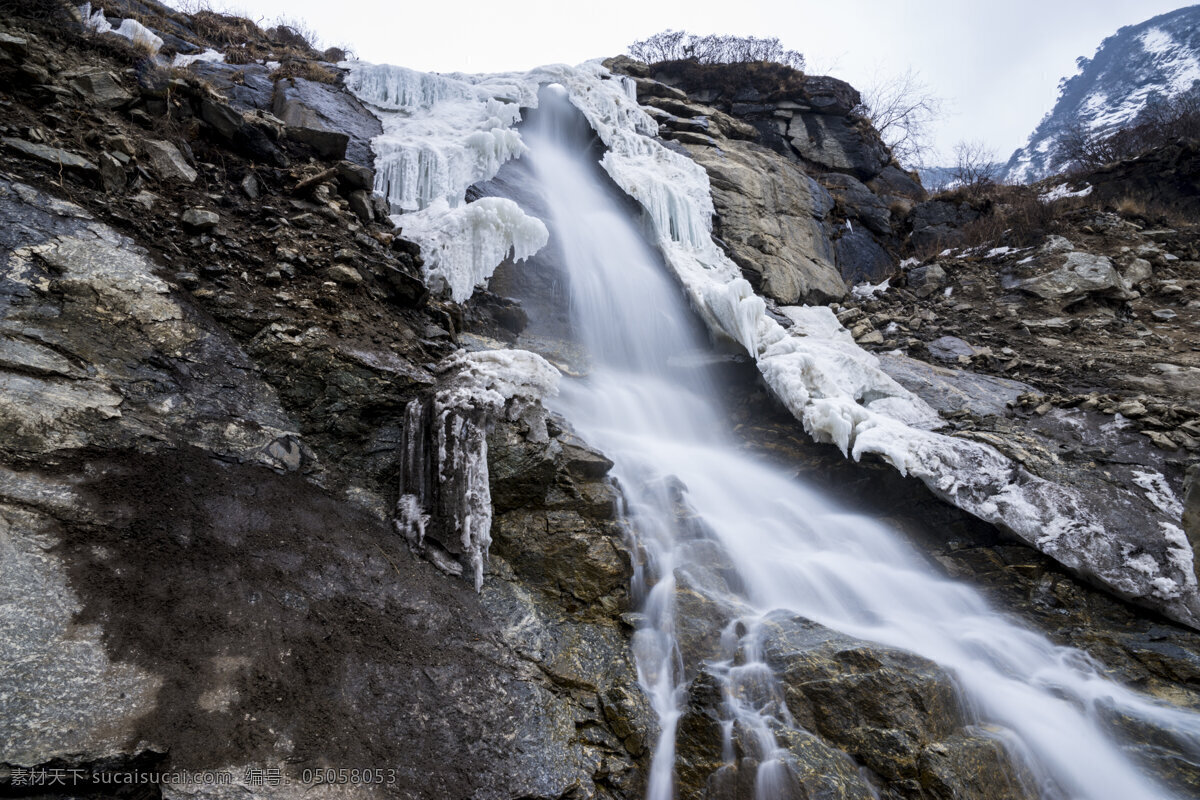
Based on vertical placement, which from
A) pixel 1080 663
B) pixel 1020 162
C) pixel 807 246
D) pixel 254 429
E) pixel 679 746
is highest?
pixel 1020 162

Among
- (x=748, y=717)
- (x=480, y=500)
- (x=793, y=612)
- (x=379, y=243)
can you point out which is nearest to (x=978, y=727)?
(x=793, y=612)

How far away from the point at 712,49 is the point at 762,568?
17.4m

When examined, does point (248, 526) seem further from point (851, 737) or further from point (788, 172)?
point (788, 172)

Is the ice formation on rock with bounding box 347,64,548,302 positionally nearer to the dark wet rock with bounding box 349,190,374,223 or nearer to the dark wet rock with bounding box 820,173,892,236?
the dark wet rock with bounding box 349,190,374,223

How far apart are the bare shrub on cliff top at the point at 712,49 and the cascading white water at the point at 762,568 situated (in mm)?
11174

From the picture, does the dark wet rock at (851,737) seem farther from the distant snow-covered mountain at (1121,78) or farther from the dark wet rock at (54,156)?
the distant snow-covered mountain at (1121,78)

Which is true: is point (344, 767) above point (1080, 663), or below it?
below

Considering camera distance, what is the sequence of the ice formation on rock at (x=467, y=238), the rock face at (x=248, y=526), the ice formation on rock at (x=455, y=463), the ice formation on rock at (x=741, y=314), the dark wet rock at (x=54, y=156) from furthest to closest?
1. the ice formation on rock at (x=467, y=238)
2. the ice formation on rock at (x=741, y=314)
3. the dark wet rock at (x=54, y=156)
4. the ice formation on rock at (x=455, y=463)
5. the rock face at (x=248, y=526)

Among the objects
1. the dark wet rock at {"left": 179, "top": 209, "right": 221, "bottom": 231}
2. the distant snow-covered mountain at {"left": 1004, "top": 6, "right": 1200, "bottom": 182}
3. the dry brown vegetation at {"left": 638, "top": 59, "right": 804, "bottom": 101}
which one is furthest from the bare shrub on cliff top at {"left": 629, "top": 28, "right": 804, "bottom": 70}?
the distant snow-covered mountain at {"left": 1004, "top": 6, "right": 1200, "bottom": 182}

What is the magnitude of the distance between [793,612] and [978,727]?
4.30 feet

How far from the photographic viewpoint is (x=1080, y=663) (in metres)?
4.07

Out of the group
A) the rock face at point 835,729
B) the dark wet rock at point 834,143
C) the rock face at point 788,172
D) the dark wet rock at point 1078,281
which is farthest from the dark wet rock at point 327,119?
the dark wet rock at point 1078,281

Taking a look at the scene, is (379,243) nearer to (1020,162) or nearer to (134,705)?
(134,705)

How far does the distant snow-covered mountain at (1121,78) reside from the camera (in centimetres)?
3212
